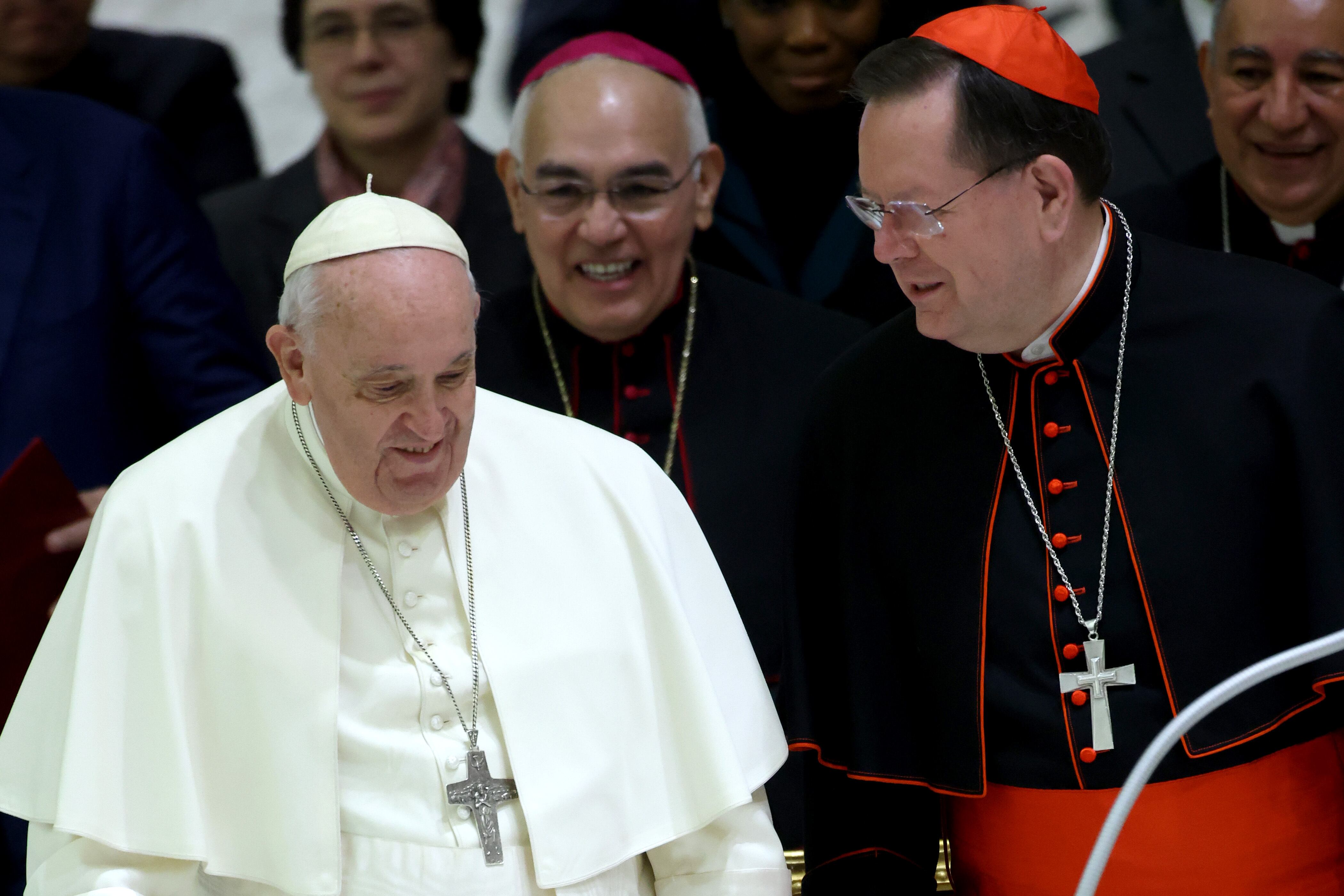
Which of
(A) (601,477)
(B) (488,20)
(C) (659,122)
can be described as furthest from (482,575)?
(B) (488,20)

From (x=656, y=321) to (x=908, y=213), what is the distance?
1.18m

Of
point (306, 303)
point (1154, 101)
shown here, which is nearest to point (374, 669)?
point (306, 303)

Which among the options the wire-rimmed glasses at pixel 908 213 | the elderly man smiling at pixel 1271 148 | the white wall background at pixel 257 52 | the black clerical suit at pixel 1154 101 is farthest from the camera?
the white wall background at pixel 257 52

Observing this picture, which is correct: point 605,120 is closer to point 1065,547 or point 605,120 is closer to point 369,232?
point 369,232

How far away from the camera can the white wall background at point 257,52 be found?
4.32m

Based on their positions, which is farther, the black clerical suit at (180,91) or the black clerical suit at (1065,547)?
the black clerical suit at (180,91)

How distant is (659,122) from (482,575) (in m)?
1.30

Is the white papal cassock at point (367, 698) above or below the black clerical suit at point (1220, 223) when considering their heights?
below

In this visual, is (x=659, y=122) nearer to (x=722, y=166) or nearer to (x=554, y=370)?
(x=722, y=166)

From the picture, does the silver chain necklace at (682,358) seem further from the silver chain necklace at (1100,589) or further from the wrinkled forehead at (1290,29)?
the wrinkled forehead at (1290,29)

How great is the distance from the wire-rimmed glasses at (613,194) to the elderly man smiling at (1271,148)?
1.13m

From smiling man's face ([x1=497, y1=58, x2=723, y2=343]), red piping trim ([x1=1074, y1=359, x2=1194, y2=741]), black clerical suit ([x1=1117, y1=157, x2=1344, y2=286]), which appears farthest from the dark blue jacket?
black clerical suit ([x1=1117, y1=157, x2=1344, y2=286])

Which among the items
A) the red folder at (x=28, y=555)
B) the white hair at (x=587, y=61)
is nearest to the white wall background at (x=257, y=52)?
the white hair at (x=587, y=61)

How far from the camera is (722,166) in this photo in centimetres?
377
